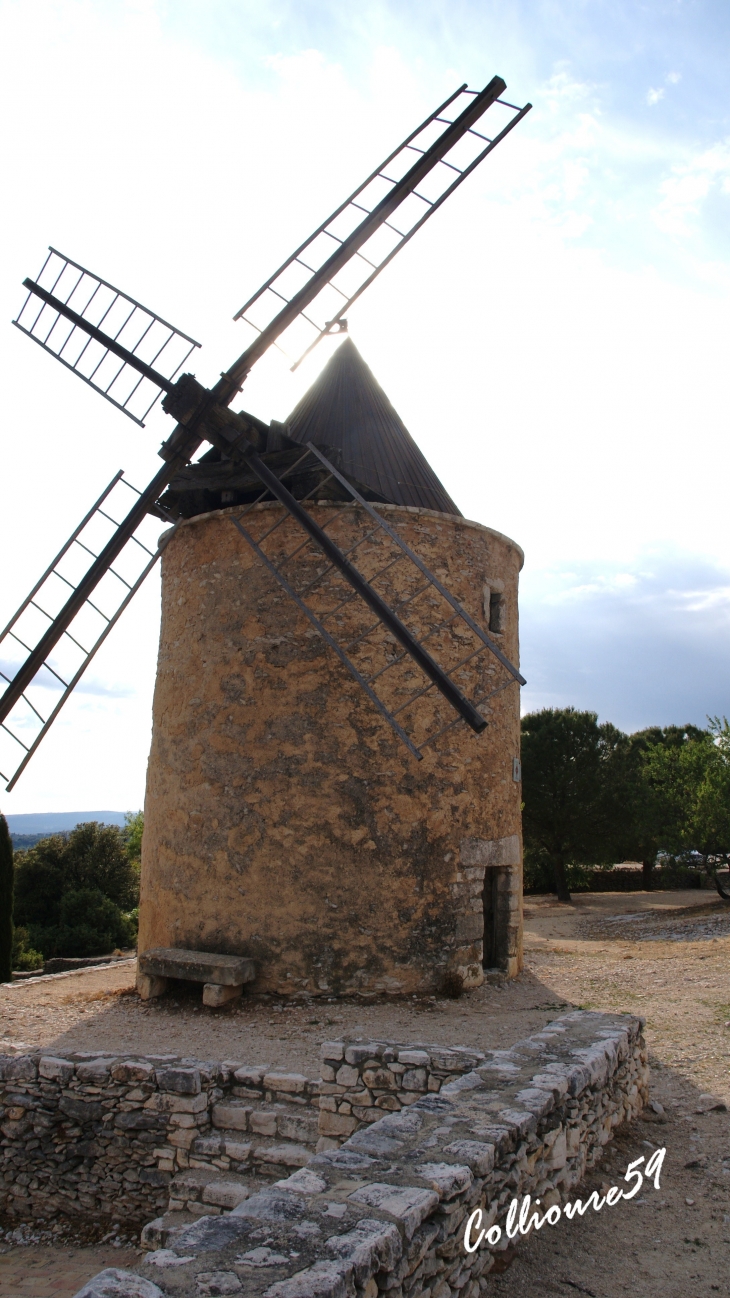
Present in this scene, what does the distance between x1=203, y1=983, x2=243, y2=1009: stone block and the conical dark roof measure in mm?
4933

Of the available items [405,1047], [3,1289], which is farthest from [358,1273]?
[3,1289]

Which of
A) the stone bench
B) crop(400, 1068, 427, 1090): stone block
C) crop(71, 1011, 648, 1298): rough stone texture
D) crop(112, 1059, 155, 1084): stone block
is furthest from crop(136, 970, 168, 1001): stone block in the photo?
crop(400, 1068, 427, 1090): stone block

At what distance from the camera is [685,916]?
613 inches

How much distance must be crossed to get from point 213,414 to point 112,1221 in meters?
6.34

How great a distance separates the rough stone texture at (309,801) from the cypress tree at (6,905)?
4.40 m

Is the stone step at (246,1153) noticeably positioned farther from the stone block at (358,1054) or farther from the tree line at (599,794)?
the tree line at (599,794)

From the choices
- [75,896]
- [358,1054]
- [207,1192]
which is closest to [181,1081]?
[207,1192]

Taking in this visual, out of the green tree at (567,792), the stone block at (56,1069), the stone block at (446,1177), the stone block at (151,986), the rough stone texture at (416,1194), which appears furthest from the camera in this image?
the green tree at (567,792)

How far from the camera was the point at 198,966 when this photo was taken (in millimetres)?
7176

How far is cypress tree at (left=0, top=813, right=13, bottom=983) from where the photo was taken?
1146 cm

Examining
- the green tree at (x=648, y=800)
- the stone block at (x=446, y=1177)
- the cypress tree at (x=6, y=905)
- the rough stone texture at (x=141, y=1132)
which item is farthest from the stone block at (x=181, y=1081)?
the green tree at (x=648, y=800)

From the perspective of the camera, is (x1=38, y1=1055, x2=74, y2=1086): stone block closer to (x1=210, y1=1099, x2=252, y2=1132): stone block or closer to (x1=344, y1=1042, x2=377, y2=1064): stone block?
(x1=210, y1=1099, x2=252, y2=1132): stone block

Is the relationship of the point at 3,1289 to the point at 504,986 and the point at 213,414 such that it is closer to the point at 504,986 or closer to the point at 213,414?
the point at 504,986

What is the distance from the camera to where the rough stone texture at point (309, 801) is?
7.32 meters
